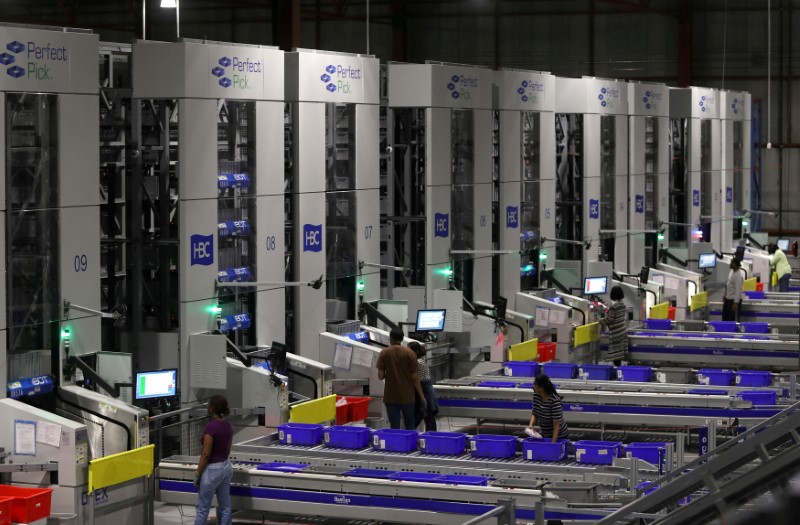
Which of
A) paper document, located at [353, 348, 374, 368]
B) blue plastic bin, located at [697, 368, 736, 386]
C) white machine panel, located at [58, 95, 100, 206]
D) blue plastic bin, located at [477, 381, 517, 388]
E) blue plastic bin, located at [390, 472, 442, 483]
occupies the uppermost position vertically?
white machine panel, located at [58, 95, 100, 206]

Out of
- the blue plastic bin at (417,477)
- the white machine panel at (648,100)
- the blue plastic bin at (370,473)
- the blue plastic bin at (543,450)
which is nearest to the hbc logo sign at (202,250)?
the blue plastic bin at (370,473)

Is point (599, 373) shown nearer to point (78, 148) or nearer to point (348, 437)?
point (348, 437)

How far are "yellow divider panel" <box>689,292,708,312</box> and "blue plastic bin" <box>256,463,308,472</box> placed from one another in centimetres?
1078

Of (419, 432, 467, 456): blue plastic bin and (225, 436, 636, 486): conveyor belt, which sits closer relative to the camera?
(225, 436, 636, 486): conveyor belt

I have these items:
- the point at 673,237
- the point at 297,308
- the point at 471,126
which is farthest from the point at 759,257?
A: the point at 297,308

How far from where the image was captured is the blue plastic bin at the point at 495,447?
10.3 meters

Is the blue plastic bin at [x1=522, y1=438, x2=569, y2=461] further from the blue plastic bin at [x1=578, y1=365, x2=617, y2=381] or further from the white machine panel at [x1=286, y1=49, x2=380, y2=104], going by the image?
the white machine panel at [x1=286, y1=49, x2=380, y2=104]

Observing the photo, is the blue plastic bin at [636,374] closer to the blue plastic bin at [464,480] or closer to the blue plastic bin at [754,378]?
the blue plastic bin at [754,378]

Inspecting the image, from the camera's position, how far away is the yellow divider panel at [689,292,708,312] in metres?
19.8

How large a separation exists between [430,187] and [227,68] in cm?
370

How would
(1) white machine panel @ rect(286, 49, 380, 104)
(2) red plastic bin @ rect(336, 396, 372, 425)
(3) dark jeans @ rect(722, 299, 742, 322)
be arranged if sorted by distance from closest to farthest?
(2) red plastic bin @ rect(336, 396, 372, 425), (1) white machine panel @ rect(286, 49, 380, 104), (3) dark jeans @ rect(722, 299, 742, 322)

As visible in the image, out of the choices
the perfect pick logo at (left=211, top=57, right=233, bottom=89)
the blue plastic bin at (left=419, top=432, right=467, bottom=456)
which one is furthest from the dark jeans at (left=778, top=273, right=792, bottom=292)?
the blue plastic bin at (left=419, top=432, right=467, bottom=456)

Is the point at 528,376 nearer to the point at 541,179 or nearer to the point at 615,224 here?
the point at 541,179

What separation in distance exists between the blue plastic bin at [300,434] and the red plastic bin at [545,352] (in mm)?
5476
